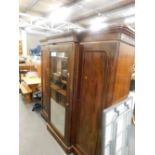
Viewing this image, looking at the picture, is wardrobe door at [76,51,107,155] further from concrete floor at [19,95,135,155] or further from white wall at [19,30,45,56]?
white wall at [19,30,45,56]

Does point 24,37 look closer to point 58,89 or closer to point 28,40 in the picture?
point 28,40

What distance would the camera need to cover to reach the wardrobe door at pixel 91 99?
1.61 meters

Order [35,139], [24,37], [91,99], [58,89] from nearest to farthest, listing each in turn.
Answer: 1. [91,99]
2. [58,89]
3. [35,139]
4. [24,37]

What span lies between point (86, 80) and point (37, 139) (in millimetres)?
1696

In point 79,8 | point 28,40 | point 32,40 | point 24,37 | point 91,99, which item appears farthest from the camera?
point 32,40

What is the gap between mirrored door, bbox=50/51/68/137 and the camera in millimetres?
2299

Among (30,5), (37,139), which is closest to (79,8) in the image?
(30,5)

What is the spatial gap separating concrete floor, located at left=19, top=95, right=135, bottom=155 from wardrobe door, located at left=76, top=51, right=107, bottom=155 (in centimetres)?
68

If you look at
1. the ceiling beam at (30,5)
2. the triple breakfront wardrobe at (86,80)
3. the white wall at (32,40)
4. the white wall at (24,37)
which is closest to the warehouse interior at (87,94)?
the triple breakfront wardrobe at (86,80)

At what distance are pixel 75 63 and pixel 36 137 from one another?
1.80 m

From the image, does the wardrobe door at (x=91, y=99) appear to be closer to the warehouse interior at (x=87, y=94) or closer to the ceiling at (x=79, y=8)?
the warehouse interior at (x=87, y=94)

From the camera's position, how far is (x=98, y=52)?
1.59 m

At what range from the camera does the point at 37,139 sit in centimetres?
265
